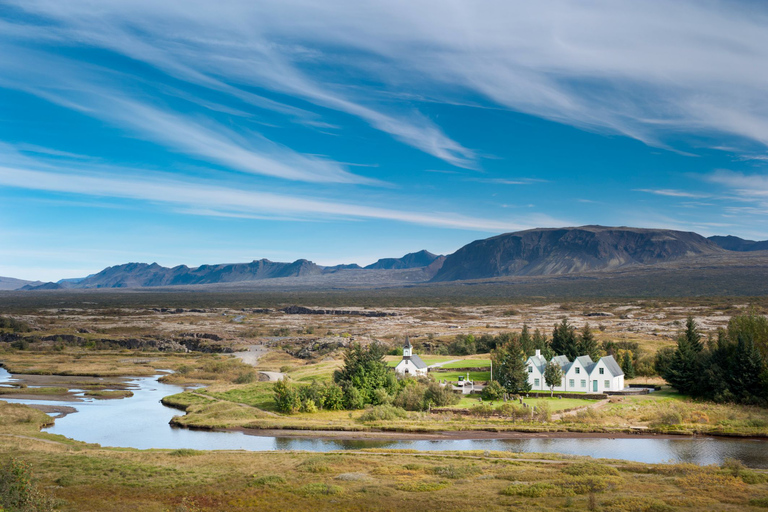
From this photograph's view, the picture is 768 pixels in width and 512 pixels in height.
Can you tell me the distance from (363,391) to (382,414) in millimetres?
6911

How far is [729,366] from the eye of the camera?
60125mm

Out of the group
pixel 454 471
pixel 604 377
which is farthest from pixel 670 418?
pixel 454 471

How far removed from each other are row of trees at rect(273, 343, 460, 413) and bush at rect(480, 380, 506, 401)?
3.38m

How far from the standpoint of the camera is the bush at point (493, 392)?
63.5m

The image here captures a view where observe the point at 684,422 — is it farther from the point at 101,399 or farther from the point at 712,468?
the point at 101,399

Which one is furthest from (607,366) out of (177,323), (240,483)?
(177,323)

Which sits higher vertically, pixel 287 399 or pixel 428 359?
pixel 428 359

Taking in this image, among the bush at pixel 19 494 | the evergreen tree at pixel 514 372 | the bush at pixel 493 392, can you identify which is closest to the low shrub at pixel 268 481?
the bush at pixel 19 494

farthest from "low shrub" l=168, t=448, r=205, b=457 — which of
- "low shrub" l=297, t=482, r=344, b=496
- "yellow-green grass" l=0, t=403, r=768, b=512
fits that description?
"low shrub" l=297, t=482, r=344, b=496

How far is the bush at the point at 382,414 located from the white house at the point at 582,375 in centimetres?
1685

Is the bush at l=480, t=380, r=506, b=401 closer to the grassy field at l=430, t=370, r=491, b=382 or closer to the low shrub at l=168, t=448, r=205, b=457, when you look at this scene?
the grassy field at l=430, t=370, r=491, b=382

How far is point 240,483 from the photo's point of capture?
115ft

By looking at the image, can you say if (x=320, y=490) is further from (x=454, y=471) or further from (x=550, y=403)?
(x=550, y=403)

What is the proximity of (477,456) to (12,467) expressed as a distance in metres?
28.9
